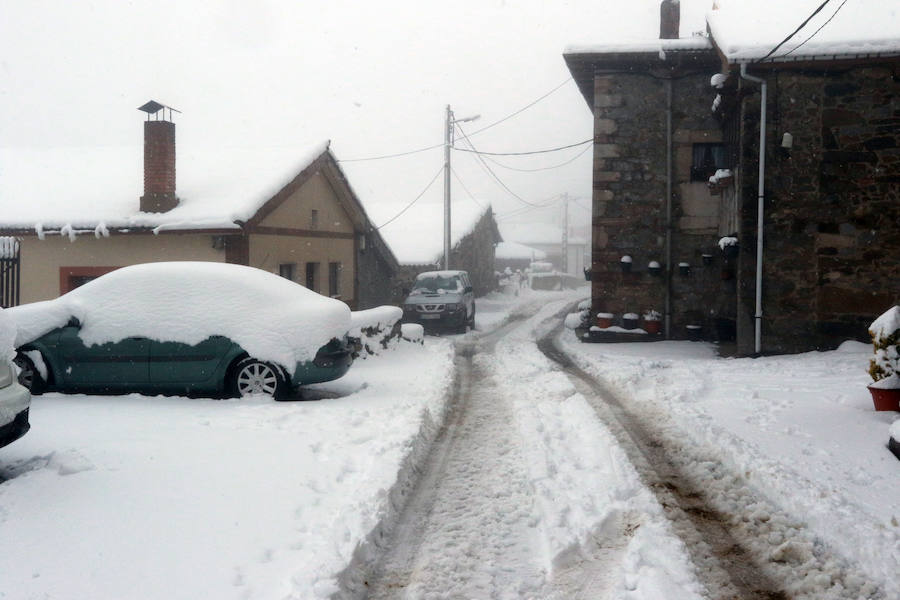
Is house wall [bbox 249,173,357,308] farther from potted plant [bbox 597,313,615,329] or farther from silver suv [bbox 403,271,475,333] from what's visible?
potted plant [bbox 597,313,615,329]

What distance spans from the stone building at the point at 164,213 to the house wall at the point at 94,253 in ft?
0.07

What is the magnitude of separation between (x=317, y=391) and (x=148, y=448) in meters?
3.60

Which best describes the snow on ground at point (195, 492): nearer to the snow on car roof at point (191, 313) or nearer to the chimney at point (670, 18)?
the snow on car roof at point (191, 313)

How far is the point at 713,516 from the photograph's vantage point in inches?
198

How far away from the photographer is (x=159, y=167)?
51.9 feet

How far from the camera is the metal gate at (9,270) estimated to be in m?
15.9

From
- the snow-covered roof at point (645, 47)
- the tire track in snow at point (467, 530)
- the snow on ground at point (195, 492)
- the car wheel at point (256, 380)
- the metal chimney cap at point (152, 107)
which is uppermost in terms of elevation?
the snow-covered roof at point (645, 47)

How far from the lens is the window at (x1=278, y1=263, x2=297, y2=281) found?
1702cm

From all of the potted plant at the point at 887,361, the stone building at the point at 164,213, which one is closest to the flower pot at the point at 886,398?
the potted plant at the point at 887,361

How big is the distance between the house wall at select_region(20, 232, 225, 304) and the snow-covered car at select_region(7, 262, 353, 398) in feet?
21.0

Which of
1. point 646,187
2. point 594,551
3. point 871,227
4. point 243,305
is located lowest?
point 594,551

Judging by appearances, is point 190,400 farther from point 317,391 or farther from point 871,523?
point 871,523

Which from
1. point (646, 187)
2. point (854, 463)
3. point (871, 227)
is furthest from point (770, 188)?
point (854, 463)

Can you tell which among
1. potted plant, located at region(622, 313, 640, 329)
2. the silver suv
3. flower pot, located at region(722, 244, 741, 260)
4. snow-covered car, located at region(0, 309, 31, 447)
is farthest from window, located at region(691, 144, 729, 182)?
snow-covered car, located at region(0, 309, 31, 447)
